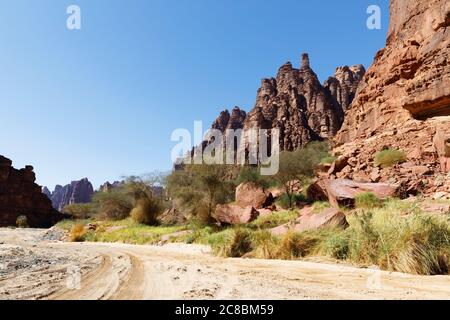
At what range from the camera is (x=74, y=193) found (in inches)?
5910

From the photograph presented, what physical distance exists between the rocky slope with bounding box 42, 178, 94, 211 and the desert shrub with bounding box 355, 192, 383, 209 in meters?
143

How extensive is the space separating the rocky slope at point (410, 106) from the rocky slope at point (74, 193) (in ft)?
435

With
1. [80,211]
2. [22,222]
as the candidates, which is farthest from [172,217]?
[80,211]

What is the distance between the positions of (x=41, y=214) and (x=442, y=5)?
2697 inches

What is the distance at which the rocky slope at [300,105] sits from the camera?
77.6m

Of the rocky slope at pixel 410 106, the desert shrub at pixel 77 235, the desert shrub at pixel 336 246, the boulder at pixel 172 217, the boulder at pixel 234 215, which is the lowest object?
the desert shrub at pixel 77 235

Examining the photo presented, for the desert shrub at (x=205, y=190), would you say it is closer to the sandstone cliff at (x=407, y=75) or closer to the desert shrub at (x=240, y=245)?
the desert shrub at (x=240, y=245)

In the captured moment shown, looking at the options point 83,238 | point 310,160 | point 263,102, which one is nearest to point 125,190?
point 83,238

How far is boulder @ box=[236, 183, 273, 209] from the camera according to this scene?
25.0 meters

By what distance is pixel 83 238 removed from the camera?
82.0 feet

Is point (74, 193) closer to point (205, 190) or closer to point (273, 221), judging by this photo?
point (205, 190)

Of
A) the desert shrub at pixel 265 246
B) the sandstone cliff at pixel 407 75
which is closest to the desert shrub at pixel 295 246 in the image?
the desert shrub at pixel 265 246

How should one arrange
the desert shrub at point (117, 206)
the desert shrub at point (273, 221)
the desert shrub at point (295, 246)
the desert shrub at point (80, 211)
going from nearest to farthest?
the desert shrub at point (295, 246)
the desert shrub at point (273, 221)
the desert shrub at point (117, 206)
the desert shrub at point (80, 211)
